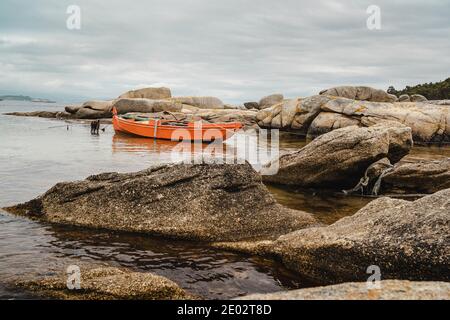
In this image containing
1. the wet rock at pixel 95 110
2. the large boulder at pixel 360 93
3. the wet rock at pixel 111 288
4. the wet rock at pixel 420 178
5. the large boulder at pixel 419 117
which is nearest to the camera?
the wet rock at pixel 111 288

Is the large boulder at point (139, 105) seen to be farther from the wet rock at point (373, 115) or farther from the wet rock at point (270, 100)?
the wet rock at point (373, 115)

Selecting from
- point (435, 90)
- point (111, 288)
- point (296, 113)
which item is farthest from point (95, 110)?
point (111, 288)

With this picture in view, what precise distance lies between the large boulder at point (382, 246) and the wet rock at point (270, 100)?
229ft

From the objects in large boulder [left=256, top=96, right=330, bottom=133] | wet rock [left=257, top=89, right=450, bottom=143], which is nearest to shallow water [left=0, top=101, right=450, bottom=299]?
wet rock [left=257, top=89, right=450, bottom=143]

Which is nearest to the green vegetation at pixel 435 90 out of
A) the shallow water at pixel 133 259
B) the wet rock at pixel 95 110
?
the wet rock at pixel 95 110

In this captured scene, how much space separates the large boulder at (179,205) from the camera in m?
11.0

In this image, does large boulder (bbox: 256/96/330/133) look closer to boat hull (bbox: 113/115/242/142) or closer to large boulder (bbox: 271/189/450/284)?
boat hull (bbox: 113/115/242/142)

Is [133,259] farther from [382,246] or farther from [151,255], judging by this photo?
[382,246]

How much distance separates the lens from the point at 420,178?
16.2 m

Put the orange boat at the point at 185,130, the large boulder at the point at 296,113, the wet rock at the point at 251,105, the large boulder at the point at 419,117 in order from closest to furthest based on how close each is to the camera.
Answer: the large boulder at the point at 419,117 → the large boulder at the point at 296,113 → the orange boat at the point at 185,130 → the wet rock at the point at 251,105

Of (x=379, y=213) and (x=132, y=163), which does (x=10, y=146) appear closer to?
(x=132, y=163)

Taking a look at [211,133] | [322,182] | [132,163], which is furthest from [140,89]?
[322,182]

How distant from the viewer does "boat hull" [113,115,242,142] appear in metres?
40.2

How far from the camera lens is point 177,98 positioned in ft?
258
